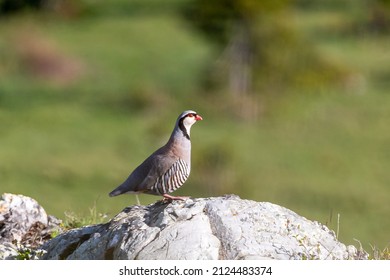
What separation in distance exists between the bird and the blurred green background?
76.2 feet

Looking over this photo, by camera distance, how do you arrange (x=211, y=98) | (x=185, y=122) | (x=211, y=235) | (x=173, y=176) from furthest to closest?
(x=211, y=98)
(x=185, y=122)
(x=173, y=176)
(x=211, y=235)

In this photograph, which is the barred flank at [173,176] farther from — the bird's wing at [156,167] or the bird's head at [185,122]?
the bird's head at [185,122]

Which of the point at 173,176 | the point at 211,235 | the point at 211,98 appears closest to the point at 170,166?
the point at 173,176

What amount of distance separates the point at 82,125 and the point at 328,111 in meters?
14.3

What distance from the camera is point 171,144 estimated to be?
1171cm

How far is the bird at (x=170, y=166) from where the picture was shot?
1160 cm

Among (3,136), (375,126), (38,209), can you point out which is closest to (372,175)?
(375,126)

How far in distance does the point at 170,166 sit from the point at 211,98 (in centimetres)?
5648

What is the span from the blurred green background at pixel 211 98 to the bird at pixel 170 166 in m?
23.2

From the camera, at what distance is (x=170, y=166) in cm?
1161

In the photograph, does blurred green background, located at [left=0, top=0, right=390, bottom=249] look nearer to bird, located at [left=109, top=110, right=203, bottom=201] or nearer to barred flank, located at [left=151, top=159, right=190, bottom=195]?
bird, located at [left=109, top=110, right=203, bottom=201]

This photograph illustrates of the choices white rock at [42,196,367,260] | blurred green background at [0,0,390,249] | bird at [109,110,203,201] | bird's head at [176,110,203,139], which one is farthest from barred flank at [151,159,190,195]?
blurred green background at [0,0,390,249]

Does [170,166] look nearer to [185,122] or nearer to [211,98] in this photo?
[185,122]
